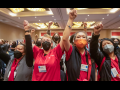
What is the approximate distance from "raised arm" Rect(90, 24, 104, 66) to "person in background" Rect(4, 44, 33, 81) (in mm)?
1069

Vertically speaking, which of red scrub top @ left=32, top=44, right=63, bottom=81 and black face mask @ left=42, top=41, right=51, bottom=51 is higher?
black face mask @ left=42, top=41, right=51, bottom=51

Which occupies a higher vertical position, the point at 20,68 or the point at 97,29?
the point at 97,29

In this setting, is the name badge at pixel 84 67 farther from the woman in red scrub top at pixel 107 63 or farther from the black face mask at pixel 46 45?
the black face mask at pixel 46 45

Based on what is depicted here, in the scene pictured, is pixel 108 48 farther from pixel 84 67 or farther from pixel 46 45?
pixel 46 45

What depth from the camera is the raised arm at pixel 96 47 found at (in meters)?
1.09

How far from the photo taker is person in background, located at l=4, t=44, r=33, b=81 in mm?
1414

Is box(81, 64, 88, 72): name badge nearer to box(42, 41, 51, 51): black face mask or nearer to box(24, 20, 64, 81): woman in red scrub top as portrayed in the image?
box(24, 20, 64, 81): woman in red scrub top

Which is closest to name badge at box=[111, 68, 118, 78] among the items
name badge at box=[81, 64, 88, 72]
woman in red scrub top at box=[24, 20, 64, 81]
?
name badge at box=[81, 64, 88, 72]

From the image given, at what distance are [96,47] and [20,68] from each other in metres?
1.32

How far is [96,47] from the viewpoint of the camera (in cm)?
115

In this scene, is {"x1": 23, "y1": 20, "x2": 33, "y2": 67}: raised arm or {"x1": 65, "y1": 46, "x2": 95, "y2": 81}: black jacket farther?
{"x1": 23, "y1": 20, "x2": 33, "y2": 67}: raised arm

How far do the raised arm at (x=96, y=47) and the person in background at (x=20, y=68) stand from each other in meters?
1.07

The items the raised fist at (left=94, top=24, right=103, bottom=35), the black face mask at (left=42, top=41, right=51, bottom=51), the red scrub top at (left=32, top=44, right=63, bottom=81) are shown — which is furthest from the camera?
the black face mask at (left=42, top=41, right=51, bottom=51)

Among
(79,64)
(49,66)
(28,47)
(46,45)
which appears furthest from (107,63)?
(28,47)
